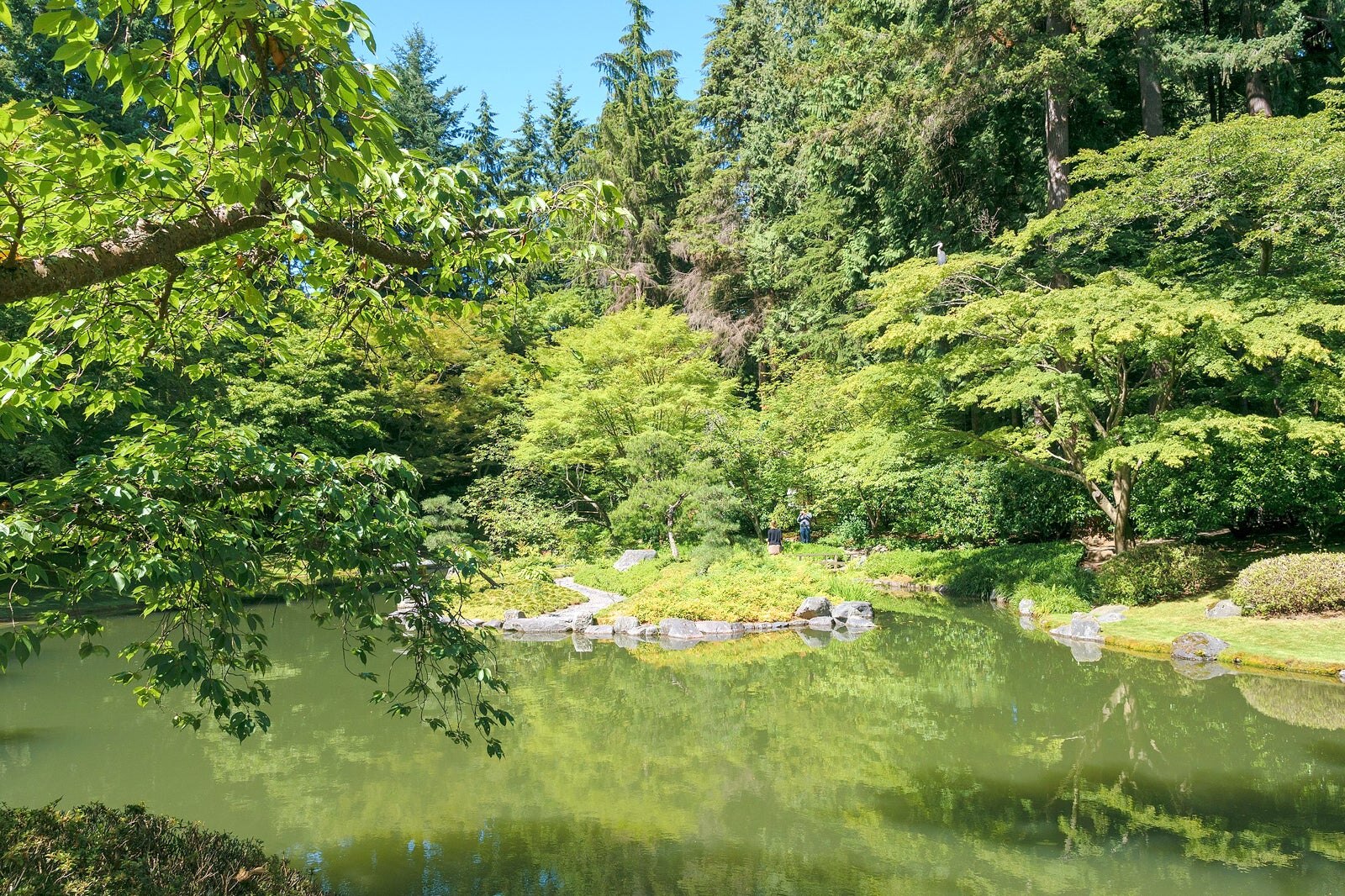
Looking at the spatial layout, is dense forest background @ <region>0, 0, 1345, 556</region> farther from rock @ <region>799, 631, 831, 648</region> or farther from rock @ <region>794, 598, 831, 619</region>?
rock @ <region>799, 631, 831, 648</region>

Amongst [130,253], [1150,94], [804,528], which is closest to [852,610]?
[804,528]

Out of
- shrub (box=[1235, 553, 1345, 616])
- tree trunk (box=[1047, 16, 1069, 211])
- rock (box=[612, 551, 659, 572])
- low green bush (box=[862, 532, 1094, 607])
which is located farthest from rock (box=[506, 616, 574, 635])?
tree trunk (box=[1047, 16, 1069, 211])

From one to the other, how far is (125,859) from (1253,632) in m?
9.79

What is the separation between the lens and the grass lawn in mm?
7766

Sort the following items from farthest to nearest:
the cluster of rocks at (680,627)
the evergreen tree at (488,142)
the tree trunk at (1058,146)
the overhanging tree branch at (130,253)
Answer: the evergreen tree at (488,142) < the tree trunk at (1058,146) < the cluster of rocks at (680,627) < the overhanging tree branch at (130,253)

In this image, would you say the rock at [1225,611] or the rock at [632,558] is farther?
the rock at [632,558]

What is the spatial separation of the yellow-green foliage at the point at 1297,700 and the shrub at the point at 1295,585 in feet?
4.94

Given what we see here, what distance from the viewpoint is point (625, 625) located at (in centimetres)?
1104

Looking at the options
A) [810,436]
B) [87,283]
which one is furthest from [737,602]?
[87,283]

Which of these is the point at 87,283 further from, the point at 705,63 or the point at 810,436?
the point at 705,63

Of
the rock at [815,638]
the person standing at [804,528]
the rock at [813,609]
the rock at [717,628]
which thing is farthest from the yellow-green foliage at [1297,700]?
the person standing at [804,528]

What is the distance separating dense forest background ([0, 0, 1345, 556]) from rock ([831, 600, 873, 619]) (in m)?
1.92

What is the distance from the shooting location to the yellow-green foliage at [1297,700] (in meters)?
6.48

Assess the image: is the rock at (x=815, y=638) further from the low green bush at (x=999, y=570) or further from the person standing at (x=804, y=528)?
the person standing at (x=804, y=528)
